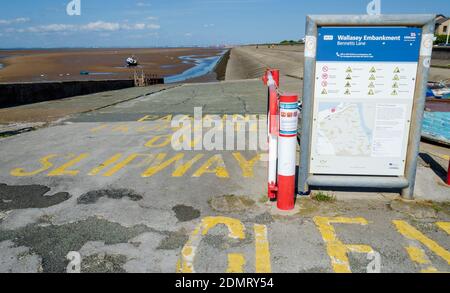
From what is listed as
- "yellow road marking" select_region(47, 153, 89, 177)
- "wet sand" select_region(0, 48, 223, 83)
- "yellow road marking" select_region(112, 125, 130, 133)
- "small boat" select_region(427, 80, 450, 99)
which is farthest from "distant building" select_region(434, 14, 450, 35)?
"yellow road marking" select_region(47, 153, 89, 177)

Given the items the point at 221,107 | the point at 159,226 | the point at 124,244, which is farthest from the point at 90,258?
the point at 221,107

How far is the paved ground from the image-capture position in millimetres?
3514

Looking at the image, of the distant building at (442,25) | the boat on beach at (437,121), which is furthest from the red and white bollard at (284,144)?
the distant building at (442,25)

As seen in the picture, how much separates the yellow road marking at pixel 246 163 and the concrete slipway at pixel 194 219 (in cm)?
2

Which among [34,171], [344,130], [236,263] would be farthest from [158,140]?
[236,263]

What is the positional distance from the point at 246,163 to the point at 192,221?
2507 millimetres

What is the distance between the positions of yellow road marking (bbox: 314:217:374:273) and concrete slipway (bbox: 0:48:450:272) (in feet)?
0.04

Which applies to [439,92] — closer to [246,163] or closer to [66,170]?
[246,163]

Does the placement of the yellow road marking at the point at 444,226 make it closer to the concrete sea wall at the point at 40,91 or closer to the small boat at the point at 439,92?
the small boat at the point at 439,92

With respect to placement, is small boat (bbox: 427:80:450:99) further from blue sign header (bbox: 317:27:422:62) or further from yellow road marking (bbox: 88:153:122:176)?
yellow road marking (bbox: 88:153:122:176)

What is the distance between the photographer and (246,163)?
6.60 m

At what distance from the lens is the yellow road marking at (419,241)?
3.51 meters

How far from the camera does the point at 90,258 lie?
11.7ft
